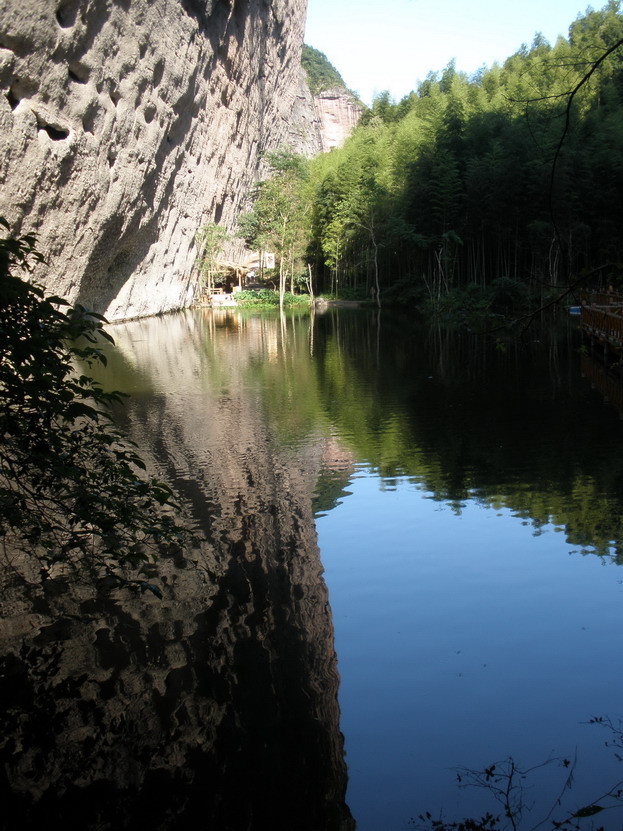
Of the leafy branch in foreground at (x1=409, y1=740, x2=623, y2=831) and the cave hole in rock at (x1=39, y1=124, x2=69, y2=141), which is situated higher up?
the cave hole in rock at (x1=39, y1=124, x2=69, y2=141)

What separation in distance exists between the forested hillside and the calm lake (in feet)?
57.7

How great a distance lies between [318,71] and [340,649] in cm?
9769

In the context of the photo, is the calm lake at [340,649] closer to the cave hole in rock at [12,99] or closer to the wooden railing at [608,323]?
the wooden railing at [608,323]

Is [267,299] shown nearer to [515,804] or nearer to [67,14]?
[67,14]

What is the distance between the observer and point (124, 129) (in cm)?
2208

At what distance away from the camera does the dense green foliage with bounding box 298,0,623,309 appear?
2975 cm

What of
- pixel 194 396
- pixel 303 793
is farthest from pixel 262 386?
pixel 303 793

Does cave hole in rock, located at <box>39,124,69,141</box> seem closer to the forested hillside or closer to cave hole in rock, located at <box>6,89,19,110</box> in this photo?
cave hole in rock, located at <box>6,89,19,110</box>

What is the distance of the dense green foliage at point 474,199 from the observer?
Result: 29750mm

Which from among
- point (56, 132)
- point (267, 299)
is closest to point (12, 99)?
point (56, 132)

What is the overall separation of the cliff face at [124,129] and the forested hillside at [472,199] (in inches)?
288

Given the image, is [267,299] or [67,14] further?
[267,299]

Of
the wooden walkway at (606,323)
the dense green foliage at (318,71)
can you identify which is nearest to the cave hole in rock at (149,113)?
the wooden walkway at (606,323)

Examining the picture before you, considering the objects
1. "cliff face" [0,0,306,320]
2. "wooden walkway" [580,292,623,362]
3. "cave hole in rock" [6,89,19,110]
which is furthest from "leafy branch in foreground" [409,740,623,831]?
"cave hole in rock" [6,89,19,110]
